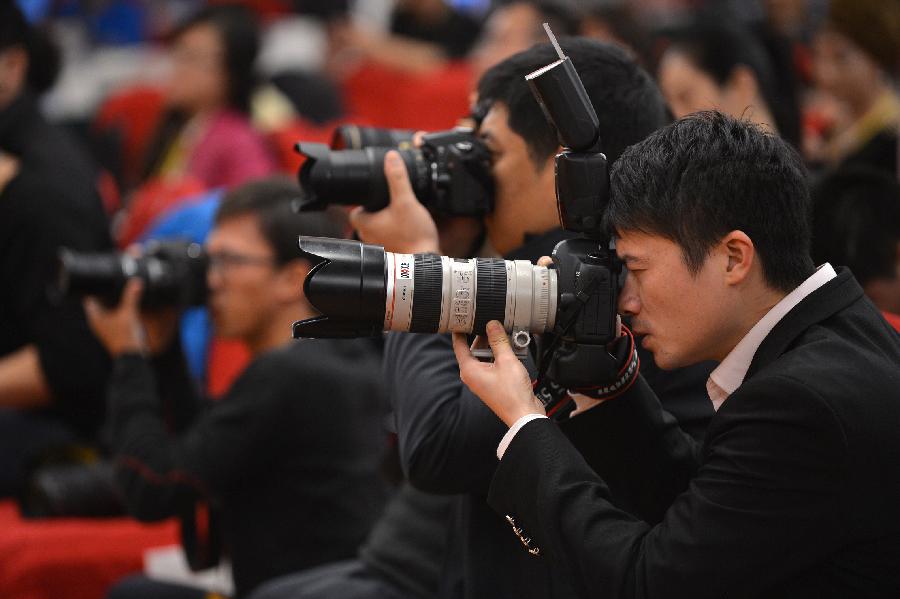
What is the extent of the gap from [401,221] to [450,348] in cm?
19

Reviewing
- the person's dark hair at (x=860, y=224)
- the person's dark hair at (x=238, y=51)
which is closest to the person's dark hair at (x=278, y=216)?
the person's dark hair at (x=860, y=224)

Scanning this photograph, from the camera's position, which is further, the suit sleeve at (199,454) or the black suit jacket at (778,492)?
the suit sleeve at (199,454)

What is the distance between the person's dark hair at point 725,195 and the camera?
4.73 ft

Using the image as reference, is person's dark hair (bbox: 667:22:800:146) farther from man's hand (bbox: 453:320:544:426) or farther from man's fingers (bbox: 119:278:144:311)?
man's hand (bbox: 453:320:544:426)

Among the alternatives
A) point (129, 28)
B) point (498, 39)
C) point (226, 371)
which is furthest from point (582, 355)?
point (129, 28)

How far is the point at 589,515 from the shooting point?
1397 mm

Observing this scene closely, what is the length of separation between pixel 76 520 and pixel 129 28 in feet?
16.7

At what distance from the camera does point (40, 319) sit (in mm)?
3117

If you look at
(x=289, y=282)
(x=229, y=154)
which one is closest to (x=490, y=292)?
(x=289, y=282)

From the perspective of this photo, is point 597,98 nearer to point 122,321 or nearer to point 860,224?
point 860,224

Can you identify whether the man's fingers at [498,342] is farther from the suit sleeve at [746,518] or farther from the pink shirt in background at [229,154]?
the pink shirt in background at [229,154]

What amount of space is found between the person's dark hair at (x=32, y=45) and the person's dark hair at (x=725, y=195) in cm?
232

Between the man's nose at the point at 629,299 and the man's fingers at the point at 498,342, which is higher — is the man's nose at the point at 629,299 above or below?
above

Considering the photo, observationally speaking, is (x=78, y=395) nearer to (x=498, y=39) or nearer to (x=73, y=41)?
(x=498, y=39)
